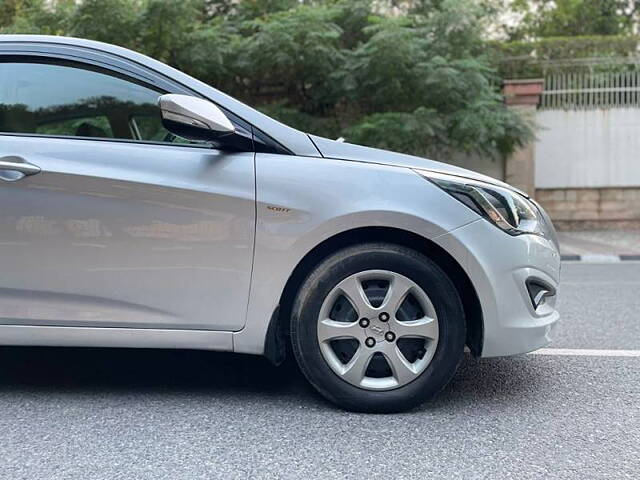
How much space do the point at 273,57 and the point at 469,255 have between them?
874 centimetres

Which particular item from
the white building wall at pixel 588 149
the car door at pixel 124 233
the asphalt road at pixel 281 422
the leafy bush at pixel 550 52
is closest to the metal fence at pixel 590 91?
the white building wall at pixel 588 149

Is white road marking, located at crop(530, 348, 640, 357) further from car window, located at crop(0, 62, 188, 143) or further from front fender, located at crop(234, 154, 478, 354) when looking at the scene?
car window, located at crop(0, 62, 188, 143)

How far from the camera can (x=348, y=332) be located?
2.78 meters

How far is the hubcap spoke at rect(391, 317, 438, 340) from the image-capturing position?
2775 millimetres

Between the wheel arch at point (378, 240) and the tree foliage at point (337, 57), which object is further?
the tree foliage at point (337, 57)

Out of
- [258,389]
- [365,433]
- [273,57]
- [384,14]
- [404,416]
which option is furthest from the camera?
[384,14]

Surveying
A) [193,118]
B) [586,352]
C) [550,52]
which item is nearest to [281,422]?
[193,118]

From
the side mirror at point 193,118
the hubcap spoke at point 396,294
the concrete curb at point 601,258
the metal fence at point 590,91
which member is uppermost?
the metal fence at point 590,91

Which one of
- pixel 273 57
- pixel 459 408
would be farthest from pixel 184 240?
pixel 273 57

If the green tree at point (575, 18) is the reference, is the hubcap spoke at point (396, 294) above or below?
below

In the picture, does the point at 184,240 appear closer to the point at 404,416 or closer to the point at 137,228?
the point at 137,228

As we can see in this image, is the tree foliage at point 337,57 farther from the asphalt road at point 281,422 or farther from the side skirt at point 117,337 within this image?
the side skirt at point 117,337

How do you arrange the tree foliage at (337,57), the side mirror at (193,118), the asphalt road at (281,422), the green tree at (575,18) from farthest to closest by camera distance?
1. the green tree at (575,18)
2. the tree foliage at (337,57)
3. the side mirror at (193,118)
4. the asphalt road at (281,422)

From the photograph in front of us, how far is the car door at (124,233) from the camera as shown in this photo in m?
2.77
